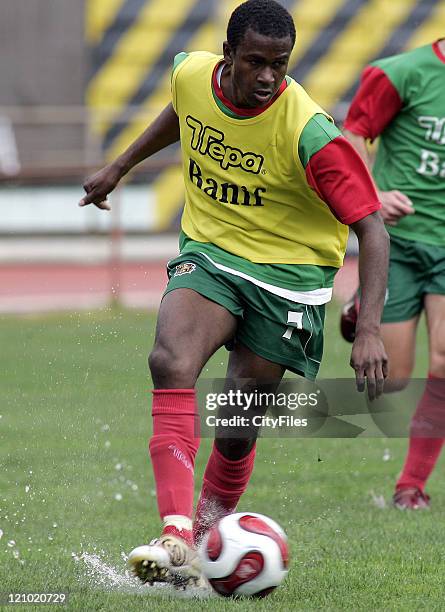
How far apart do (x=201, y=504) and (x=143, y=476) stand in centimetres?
163

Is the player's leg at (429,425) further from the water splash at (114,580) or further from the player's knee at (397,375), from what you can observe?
the water splash at (114,580)

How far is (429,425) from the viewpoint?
241 inches

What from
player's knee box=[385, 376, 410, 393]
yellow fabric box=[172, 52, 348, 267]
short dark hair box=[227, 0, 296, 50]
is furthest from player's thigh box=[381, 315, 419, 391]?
short dark hair box=[227, 0, 296, 50]

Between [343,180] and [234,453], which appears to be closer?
[343,180]

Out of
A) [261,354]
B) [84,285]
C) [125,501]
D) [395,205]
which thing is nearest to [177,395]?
[261,354]

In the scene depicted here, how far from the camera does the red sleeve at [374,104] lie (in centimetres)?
586

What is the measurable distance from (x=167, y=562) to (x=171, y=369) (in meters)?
0.62

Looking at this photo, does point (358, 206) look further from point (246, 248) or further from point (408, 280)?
point (408, 280)

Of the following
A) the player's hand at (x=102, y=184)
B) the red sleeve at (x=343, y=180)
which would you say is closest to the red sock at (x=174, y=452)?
the red sleeve at (x=343, y=180)

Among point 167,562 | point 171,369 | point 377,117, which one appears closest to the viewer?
point 167,562

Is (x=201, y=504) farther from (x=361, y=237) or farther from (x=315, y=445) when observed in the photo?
(x=315, y=445)

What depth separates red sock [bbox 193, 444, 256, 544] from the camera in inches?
188

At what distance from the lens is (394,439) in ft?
24.8

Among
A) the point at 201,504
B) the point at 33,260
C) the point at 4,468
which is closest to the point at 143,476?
the point at 4,468
